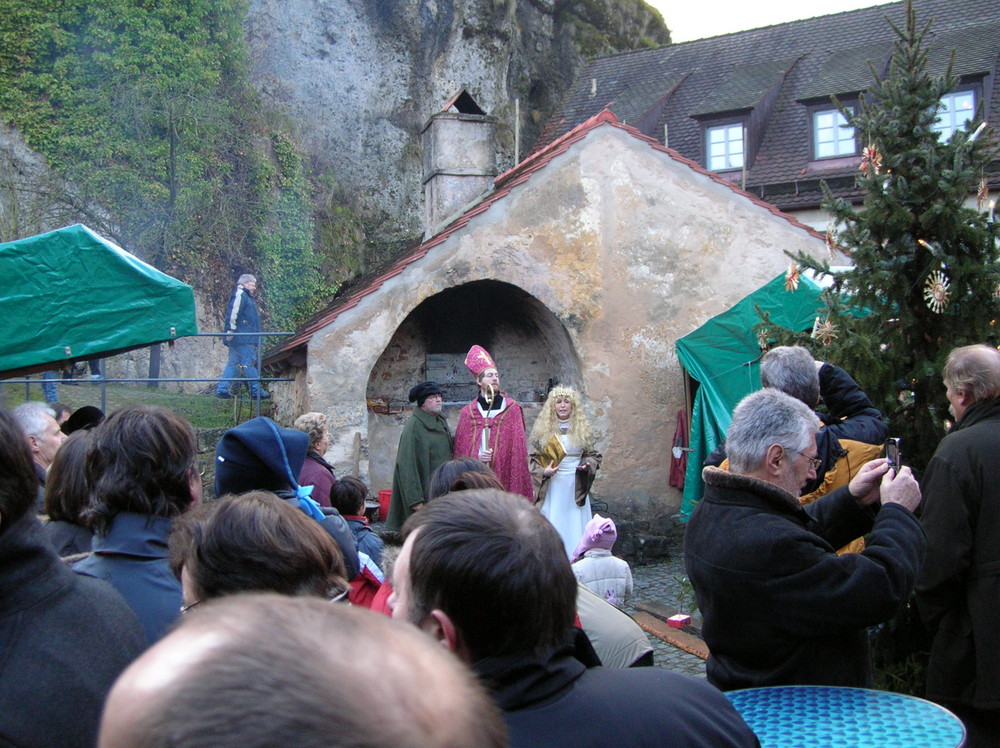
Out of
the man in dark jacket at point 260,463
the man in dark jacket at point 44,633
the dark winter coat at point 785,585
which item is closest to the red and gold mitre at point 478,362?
the man in dark jacket at point 260,463

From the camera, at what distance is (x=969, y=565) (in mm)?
3340

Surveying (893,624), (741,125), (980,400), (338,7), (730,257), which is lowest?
(893,624)

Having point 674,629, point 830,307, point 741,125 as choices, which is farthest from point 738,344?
point 741,125

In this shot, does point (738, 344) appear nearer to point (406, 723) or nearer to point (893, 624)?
point (893, 624)

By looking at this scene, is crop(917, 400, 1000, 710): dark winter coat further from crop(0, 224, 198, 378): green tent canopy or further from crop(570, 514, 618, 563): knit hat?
crop(0, 224, 198, 378): green tent canopy

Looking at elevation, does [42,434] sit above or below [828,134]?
below

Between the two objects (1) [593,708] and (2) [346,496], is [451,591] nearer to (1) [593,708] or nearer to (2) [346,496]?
(1) [593,708]

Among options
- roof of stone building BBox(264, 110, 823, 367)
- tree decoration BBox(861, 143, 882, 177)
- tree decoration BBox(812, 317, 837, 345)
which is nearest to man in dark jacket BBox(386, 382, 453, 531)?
roof of stone building BBox(264, 110, 823, 367)

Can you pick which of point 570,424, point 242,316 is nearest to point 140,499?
point 570,424

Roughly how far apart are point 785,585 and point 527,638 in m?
1.17

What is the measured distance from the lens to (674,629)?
292 inches

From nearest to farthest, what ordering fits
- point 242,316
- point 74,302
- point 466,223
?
1. point 74,302
2. point 466,223
3. point 242,316

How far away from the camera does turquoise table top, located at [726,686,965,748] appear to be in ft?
6.58

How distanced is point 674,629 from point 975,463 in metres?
4.46
